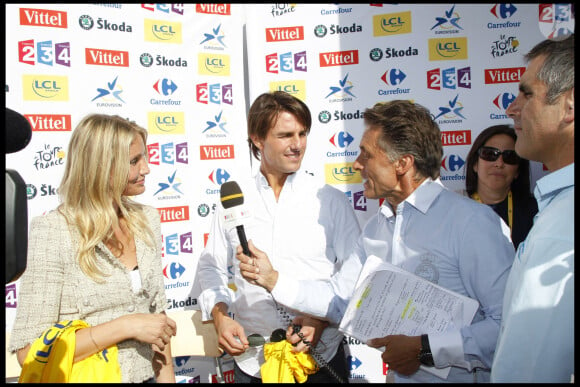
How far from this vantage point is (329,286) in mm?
1995

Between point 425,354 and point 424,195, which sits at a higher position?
point 424,195

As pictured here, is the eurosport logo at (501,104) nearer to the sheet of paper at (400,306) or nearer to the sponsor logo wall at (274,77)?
the sponsor logo wall at (274,77)

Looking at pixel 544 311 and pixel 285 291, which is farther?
pixel 285 291

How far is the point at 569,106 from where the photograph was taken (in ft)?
3.92

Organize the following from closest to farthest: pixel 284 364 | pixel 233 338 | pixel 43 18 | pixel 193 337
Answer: pixel 284 364 < pixel 233 338 < pixel 193 337 < pixel 43 18

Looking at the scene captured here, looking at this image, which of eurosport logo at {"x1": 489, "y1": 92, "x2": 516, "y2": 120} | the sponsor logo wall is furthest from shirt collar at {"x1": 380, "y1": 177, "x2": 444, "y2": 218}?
eurosport logo at {"x1": 489, "y1": 92, "x2": 516, "y2": 120}

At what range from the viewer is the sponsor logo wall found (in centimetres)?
332

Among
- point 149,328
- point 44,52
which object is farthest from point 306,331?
point 44,52

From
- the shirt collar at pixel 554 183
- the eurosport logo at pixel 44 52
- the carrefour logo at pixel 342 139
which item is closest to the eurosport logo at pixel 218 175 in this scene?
the carrefour logo at pixel 342 139

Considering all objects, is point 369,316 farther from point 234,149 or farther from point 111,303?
point 234,149

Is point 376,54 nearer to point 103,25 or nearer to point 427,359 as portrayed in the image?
point 103,25

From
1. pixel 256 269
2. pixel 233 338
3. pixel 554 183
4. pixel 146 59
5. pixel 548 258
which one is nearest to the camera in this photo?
pixel 548 258

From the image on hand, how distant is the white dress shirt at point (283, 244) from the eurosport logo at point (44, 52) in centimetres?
188

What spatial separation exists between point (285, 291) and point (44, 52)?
103 inches
